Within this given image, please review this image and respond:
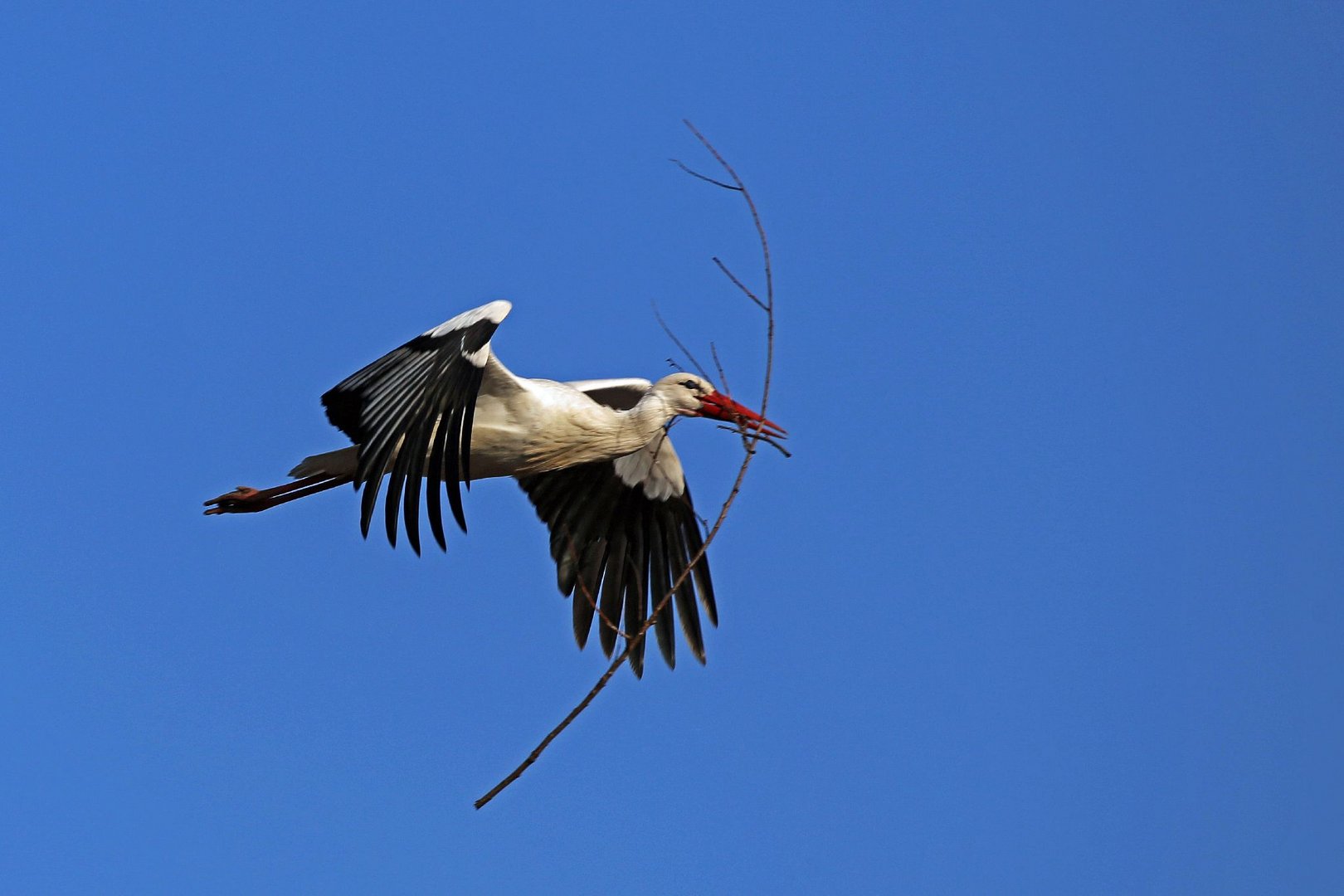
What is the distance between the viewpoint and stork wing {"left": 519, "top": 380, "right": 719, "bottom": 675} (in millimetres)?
9461

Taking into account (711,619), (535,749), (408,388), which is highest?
(408,388)

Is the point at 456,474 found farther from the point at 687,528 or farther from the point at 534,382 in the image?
the point at 687,528

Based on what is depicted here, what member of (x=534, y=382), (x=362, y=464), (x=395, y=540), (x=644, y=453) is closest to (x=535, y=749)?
(x=395, y=540)

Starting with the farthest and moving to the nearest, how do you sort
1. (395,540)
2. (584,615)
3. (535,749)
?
(584,615) < (395,540) < (535,749)

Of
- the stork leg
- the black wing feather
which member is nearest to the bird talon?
the stork leg

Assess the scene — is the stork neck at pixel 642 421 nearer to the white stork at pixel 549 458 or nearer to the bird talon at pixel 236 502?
the white stork at pixel 549 458

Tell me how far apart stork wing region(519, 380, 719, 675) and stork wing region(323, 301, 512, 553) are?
1.98 metres

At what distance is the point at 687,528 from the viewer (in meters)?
9.83

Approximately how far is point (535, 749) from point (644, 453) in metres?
4.66

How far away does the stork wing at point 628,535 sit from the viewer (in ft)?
31.0

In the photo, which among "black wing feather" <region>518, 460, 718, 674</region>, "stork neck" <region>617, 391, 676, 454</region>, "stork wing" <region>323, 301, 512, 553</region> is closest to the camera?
"stork wing" <region>323, 301, 512, 553</region>

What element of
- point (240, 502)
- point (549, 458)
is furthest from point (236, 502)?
point (549, 458)

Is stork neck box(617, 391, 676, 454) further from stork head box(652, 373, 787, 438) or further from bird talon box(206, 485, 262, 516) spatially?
bird talon box(206, 485, 262, 516)

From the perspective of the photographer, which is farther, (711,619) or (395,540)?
(711,619)
